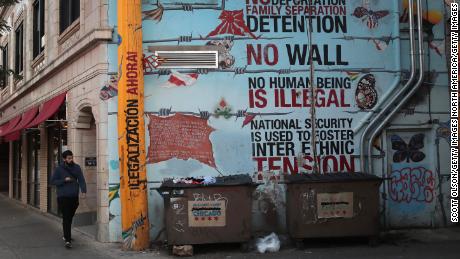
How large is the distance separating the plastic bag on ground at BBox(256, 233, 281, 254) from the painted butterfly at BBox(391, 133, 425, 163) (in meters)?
3.26

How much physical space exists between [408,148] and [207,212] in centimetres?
457

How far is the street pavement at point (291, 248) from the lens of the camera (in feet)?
27.1

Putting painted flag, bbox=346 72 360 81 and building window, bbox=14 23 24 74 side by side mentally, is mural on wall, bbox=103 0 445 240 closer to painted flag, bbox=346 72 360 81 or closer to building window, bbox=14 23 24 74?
painted flag, bbox=346 72 360 81

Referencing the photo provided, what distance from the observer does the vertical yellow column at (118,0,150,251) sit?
868cm

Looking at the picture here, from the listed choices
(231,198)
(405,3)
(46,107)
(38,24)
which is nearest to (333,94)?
(405,3)

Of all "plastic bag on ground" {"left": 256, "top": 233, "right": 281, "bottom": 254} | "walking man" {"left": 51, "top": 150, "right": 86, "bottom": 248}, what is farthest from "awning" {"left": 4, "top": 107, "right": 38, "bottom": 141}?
"plastic bag on ground" {"left": 256, "top": 233, "right": 281, "bottom": 254}

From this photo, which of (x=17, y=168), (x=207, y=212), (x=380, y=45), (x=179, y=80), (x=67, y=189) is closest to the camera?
(x=207, y=212)

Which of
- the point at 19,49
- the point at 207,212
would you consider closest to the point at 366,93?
the point at 207,212

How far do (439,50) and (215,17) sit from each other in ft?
15.3

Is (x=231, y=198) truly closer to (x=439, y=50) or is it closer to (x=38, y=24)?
(x=439, y=50)

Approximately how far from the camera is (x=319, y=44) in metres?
10.1

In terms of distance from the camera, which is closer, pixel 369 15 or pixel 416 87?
pixel 416 87

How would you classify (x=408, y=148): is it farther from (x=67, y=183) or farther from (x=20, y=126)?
(x=20, y=126)

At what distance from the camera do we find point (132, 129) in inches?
348
